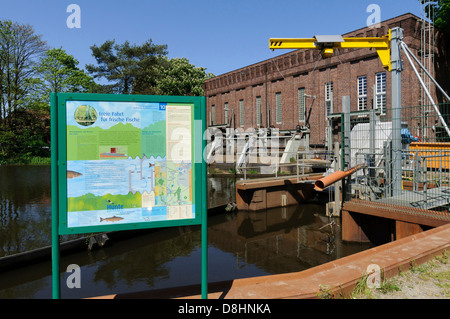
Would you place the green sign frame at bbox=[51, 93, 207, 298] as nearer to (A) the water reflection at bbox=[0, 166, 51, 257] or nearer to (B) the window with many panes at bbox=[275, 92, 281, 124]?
(A) the water reflection at bbox=[0, 166, 51, 257]

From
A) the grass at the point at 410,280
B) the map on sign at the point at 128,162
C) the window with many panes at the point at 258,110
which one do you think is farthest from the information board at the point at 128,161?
the window with many panes at the point at 258,110

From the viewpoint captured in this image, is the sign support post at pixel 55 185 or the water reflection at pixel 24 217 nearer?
the sign support post at pixel 55 185

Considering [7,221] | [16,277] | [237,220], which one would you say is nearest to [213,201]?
[237,220]

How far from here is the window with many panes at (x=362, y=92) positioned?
26672 mm

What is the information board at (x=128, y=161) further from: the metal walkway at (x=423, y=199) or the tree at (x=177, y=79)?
the tree at (x=177, y=79)

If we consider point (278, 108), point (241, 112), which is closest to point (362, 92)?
point (278, 108)

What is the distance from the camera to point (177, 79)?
50250mm

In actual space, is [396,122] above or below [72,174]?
above

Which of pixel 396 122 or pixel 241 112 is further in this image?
pixel 241 112

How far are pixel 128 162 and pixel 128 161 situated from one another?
0.03 feet

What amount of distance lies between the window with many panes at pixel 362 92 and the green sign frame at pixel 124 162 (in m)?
25.7

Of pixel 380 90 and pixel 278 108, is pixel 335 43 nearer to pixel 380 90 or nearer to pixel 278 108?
pixel 380 90

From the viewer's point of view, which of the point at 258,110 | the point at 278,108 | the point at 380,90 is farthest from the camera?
the point at 258,110

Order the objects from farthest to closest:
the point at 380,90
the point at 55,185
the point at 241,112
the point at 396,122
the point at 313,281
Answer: the point at 241,112 < the point at 380,90 < the point at 396,122 < the point at 313,281 < the point at 55,185
